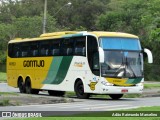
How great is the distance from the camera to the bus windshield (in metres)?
24.8

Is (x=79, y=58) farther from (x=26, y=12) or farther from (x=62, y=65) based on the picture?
(x=26, y=12)

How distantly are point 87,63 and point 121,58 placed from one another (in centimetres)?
187

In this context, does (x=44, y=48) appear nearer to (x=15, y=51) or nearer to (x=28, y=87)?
(x=28, y=87)

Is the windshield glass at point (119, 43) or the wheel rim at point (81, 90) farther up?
the windshield glass at point (119, 43)

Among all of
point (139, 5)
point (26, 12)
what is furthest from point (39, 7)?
point (139, 5)

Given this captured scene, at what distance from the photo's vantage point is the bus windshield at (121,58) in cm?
2483

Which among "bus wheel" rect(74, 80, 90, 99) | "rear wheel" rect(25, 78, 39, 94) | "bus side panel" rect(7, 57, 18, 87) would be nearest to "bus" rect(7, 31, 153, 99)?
"bus wheel" rect(74, 80, 90, 99)

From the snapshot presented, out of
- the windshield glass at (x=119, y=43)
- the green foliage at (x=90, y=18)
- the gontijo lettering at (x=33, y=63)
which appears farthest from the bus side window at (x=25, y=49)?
the green foliage at (x=90, y=18)

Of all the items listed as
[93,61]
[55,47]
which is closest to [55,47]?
[55,47]

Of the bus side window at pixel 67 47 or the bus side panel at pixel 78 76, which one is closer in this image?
the bus side panel at pixel 78 76

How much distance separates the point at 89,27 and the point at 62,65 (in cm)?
5568

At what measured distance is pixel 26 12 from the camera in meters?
86.4

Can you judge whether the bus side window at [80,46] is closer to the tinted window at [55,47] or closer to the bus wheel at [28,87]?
the tinted window at [55,47]

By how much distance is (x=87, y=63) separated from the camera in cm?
2570
